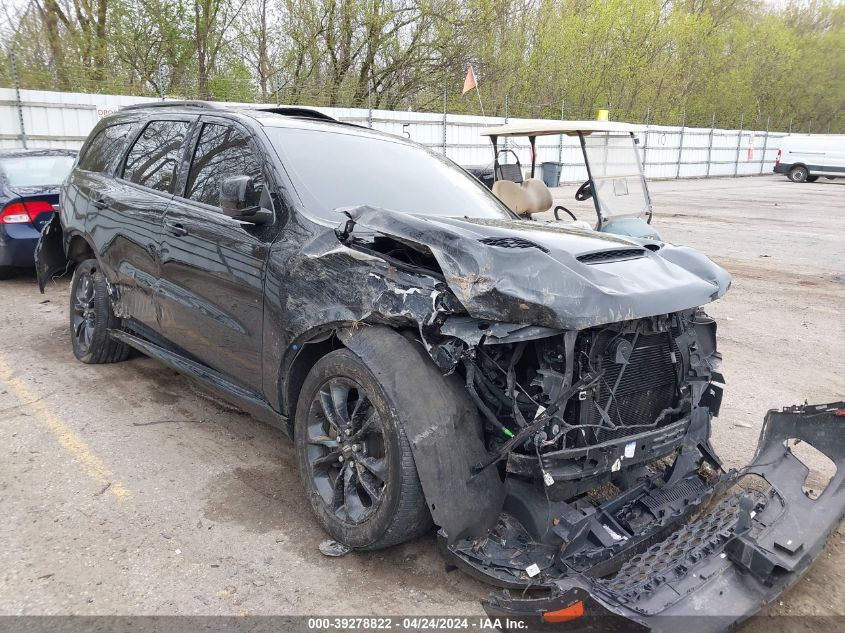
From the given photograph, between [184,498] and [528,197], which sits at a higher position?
[528,197]

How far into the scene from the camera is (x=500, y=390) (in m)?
2.75

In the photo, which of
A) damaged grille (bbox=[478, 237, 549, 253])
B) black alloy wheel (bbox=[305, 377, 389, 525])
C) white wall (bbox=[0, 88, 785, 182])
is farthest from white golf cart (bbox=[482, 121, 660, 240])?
black alloy wheel (bbox=[305, 377, 389, 525])

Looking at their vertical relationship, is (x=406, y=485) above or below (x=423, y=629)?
above

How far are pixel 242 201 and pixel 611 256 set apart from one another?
5.74 feet

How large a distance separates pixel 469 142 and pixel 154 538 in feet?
71.5

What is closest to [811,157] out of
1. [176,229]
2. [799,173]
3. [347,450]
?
[799,173]

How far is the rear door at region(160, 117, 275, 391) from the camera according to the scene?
3.48 metres

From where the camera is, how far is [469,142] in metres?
23.5

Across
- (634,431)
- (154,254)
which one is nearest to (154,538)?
(154,254)

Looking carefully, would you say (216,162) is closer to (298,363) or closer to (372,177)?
(372,177)

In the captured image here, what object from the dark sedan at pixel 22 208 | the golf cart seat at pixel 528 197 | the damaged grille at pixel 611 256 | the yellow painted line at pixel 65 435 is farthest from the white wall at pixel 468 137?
the yellow painted line at pixel 65 435

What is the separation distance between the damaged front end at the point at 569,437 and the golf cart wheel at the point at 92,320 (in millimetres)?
3005

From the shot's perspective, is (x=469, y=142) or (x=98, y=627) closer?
(x=98, y=627)

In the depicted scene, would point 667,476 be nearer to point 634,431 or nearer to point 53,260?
point 634,431
